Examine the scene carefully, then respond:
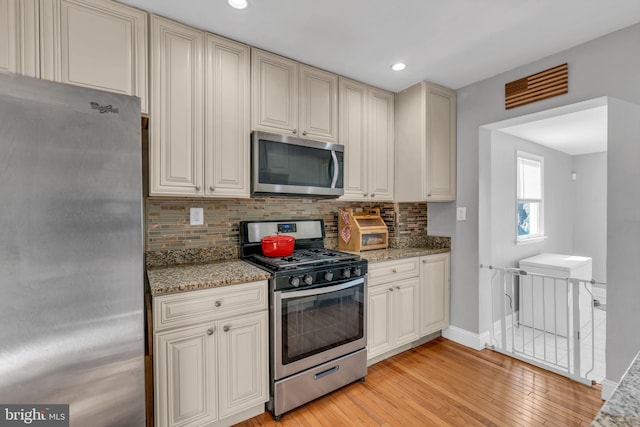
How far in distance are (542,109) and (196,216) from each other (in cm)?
278

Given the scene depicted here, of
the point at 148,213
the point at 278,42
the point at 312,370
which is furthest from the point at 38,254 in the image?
the point at 278,42

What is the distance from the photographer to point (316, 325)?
2055 mm

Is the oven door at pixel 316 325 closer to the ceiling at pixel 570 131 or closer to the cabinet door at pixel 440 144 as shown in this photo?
the cabinet door at pixel 440 144

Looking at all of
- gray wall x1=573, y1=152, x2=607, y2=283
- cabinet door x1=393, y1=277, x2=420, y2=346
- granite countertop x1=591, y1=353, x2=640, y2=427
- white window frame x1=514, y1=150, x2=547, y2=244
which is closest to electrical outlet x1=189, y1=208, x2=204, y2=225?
cabinet door x1=393, y1=277, x2=420, y2=346

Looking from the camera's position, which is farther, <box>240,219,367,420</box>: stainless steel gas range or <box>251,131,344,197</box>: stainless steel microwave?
<box>251,131,344,197</box>: stainless steel microwave

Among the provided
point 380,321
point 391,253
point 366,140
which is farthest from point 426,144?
point 380,321

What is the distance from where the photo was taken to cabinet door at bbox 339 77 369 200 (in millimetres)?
2635

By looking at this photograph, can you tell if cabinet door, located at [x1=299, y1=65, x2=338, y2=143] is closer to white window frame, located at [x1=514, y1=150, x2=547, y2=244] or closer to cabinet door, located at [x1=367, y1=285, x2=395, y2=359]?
cabinet door, located at [x1=367, y1=285, x2=395, y2=359]

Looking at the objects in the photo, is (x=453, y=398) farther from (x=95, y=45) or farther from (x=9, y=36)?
(x=9, y=36)

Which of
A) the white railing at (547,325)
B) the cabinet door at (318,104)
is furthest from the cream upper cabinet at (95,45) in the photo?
the white railing at (547,325)

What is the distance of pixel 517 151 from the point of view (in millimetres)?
3787

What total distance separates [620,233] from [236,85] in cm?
279

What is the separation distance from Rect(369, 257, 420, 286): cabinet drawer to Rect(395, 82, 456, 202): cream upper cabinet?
60 centimetres

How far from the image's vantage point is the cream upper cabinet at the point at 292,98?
7.16ft
